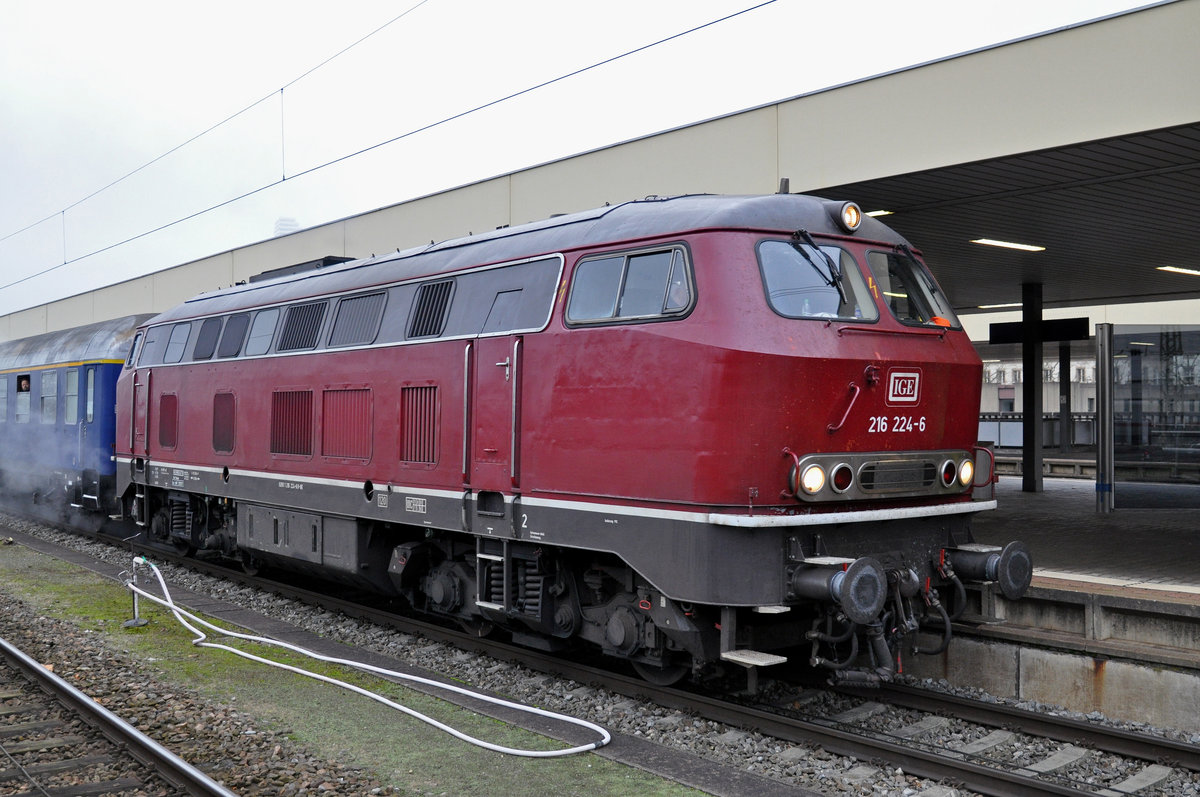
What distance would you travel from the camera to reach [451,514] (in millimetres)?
8812

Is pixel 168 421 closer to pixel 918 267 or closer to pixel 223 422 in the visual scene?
pixel 223 422

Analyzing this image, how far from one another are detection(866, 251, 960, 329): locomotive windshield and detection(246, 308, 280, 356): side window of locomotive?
288 inches

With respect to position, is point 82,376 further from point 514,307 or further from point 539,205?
point 514,307

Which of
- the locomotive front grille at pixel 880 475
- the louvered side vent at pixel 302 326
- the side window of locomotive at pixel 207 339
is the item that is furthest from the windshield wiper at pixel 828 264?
the side window of locomotive at pixel 207 339

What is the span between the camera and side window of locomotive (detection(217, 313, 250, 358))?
500 inches

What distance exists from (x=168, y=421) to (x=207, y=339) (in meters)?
1.68

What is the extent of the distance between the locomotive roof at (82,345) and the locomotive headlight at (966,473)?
1470 cm

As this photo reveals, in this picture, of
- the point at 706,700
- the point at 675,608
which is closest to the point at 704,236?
the point at 675,608

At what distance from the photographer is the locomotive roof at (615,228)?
23.6ft

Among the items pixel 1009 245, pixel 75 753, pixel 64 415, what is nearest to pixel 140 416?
pixel 64 415

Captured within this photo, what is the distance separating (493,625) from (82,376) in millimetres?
12520

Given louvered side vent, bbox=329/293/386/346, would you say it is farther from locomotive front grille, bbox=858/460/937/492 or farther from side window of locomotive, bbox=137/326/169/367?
side window of locomotive, bbox=137/326/169/367

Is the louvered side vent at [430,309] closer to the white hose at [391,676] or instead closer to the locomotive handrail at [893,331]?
the white hose at [391,676]

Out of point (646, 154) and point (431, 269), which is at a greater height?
point (646, 154)
